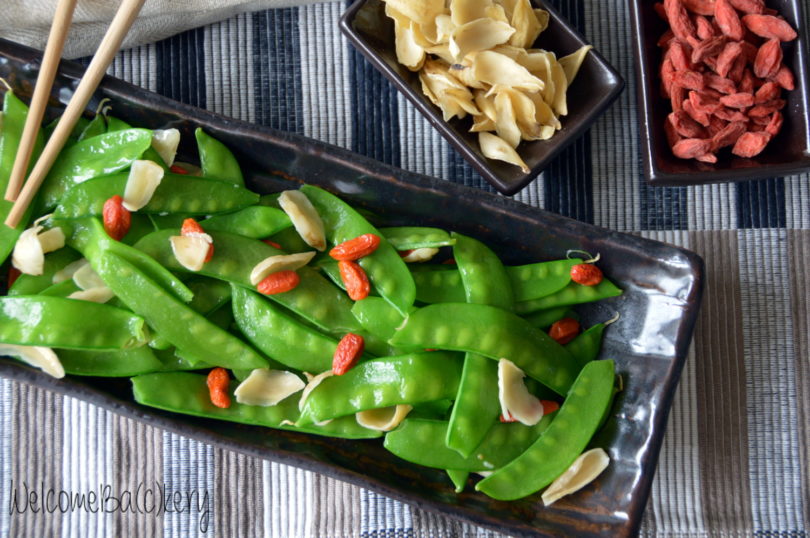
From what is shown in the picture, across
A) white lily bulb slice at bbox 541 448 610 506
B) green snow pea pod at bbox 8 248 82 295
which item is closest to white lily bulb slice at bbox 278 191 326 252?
green snow pea pod at bbox 8 248 82 295

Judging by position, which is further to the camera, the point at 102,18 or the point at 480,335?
the point at 102,18

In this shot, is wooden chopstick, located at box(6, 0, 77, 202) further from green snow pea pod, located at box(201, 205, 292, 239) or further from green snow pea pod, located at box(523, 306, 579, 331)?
green snow pea pod, located at box(523, 306, 579, 331)

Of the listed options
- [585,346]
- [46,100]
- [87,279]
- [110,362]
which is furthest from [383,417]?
[46,100]

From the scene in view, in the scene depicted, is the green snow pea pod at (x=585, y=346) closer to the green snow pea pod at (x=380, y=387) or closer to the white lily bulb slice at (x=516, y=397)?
the white lily bulb slice at (x=516, y=397)

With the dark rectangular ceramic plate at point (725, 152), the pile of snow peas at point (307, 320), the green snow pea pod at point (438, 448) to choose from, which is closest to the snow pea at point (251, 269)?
the pile of snow peas at point (307, 320)

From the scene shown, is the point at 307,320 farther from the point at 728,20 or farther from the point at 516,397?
the point at 728,20

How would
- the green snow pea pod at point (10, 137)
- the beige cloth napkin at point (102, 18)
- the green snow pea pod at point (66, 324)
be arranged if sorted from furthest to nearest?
the beige cloth napkin at point (102, 18), the green snow pea pod at point (10, 137), the green snow pea pod at point (66, 324)
